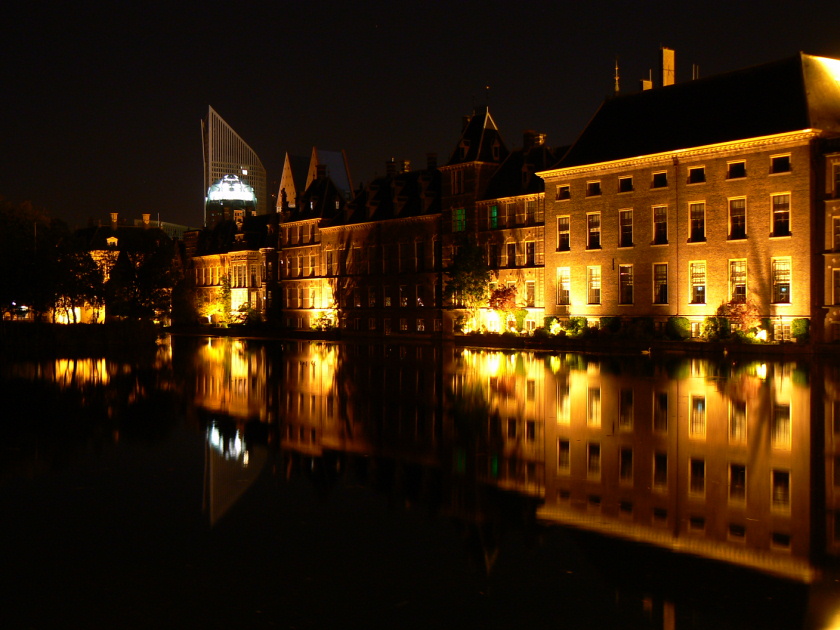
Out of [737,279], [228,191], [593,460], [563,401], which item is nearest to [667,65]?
[737,279]

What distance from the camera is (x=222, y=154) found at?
18225cm

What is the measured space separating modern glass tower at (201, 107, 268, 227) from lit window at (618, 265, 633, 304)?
4860 inches

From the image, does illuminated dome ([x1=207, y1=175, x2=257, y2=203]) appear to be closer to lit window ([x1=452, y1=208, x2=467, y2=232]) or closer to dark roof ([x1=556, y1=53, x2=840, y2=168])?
lit window ([x1=452, y1=208, x2=467, y2=232])

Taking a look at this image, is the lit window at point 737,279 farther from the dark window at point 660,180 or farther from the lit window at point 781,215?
the dark window at point 660,180

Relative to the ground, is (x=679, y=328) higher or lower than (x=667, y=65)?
lower

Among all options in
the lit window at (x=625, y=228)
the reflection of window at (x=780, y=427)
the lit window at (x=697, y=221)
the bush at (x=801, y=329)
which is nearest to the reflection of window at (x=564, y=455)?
the reflection of window at (x=780, y=427)

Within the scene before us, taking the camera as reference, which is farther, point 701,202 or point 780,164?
point 701,202

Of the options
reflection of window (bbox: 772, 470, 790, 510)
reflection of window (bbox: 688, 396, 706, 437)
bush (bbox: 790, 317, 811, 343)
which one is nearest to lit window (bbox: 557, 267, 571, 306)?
bush (bbox: 790, 317, 811, 343)

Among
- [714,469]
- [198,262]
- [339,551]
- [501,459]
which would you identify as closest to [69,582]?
[339,551]

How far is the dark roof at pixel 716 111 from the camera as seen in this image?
159ft

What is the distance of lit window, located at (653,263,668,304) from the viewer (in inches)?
2122

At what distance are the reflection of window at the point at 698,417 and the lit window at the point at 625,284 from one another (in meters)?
33.5

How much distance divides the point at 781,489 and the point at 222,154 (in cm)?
17925

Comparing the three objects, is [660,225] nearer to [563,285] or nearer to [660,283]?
[660,283]
